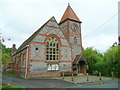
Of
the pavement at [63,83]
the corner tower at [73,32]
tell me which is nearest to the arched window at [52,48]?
the corner tower at [73,32]

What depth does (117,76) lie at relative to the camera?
18406mm

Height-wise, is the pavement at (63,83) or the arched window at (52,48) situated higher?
the arched window at (52,48)

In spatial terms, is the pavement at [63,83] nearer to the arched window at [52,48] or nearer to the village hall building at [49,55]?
the village hall building at [49,55]

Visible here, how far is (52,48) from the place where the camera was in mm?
20578

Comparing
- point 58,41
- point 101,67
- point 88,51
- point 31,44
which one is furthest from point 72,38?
point 31,44

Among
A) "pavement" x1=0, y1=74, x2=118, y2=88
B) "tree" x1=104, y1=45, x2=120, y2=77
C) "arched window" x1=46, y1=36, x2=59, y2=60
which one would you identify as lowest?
"pavement" x1=0, y1=74, x2=118, y2=88

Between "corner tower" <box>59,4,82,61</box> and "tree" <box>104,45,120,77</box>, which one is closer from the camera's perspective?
"tree" <box>104,45,120,77</box>

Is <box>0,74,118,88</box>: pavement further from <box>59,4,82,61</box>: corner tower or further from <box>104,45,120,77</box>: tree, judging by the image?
<box>59,4,82,61</box>: corner tower

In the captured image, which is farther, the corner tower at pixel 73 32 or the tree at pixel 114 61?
the corner tower at pixel 73 32

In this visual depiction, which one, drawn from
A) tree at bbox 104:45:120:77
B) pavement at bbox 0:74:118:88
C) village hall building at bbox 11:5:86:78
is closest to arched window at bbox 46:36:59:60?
village hall building at bbox 11:5:86:78

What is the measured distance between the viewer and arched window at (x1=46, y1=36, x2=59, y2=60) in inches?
789

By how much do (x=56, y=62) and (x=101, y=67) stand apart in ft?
30.5

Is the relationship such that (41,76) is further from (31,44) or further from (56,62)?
(31,44)

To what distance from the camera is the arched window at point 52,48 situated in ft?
65.7
